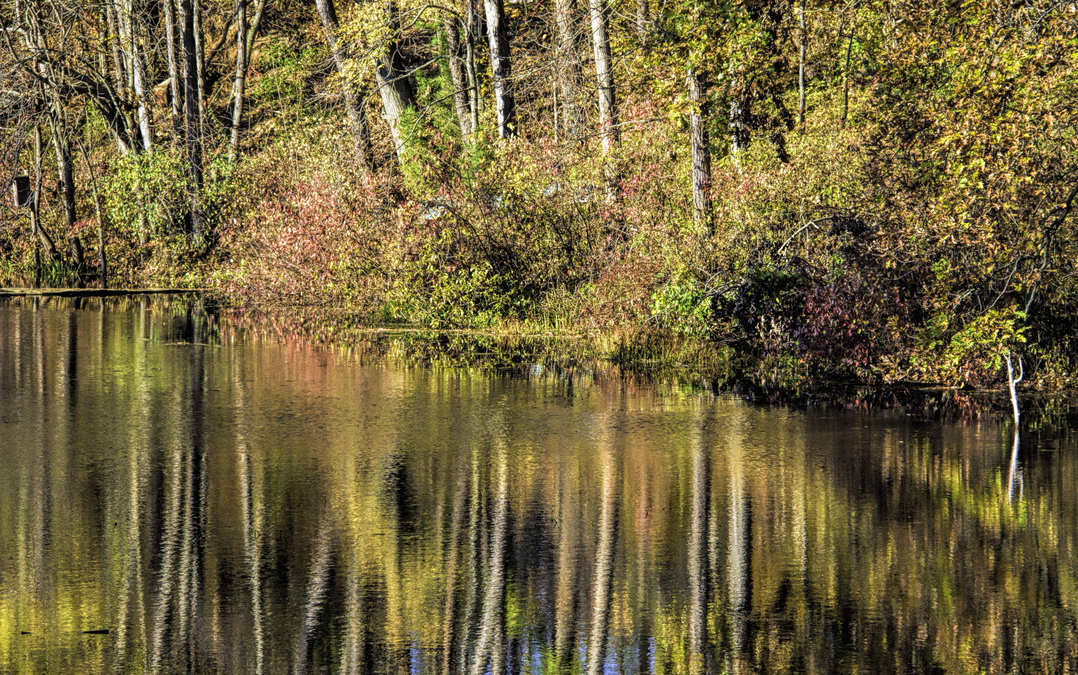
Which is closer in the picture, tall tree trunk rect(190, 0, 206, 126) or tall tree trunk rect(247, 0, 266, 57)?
tall tree trunk rect(190, 0, 206, 126)

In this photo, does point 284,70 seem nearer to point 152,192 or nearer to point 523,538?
point 152,192

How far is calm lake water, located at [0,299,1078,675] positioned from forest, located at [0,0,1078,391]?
2543 mm

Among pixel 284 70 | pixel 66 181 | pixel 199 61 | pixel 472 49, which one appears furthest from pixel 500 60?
pixel 284 70

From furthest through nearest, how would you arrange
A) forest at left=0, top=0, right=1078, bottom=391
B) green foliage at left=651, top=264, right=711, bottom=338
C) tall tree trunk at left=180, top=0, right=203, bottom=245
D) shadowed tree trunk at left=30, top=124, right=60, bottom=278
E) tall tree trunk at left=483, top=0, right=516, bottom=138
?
tall tree trunk at left=180, top=0, right=203, bottom=245 < shadowed tree trunk at left=30, top=124, right=60, bottom=278 < tall tree trunk at left=483, top=0, right=516, bottom=138 < green foliage at left=651, top=264, right=711, bottom=338 < forest at left=0, top=0, right=1078, bottom=391

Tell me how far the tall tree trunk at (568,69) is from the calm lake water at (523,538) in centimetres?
1226

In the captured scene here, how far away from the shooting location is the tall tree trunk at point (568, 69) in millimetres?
25250

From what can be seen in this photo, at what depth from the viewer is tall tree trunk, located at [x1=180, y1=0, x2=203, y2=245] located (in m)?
36.2

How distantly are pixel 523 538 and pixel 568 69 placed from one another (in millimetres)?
21438

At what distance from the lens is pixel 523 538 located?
806 centimetres

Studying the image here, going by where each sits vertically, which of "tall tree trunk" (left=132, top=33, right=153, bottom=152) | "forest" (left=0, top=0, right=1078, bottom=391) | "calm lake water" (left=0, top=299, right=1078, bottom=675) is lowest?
"calm lake water" (left=0, top=299, right=1078, bottom=675)

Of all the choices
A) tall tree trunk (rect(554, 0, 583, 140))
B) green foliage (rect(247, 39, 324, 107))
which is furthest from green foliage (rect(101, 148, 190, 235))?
tall tree trunk (rect(554, 0, 583, 140))

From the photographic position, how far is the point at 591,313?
2036cm

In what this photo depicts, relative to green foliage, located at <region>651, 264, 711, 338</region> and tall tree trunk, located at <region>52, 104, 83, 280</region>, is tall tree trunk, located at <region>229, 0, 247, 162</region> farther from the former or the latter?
green foliage, located at <region>651, 264, 711, 338</region>

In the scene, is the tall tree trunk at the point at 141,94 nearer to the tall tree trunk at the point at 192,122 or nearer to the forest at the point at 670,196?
the forest at the point at 670,196
